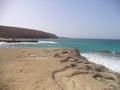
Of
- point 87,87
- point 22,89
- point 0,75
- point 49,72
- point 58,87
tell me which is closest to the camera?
point 22,89

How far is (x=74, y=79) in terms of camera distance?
158 inches

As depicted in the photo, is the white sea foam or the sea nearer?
the white sea foam

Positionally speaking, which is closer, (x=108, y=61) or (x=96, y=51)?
(x=108, y=61)

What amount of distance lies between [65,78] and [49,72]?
0.58 meters

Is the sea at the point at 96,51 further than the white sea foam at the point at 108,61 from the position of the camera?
Yes

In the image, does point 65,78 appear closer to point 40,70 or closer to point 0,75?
point 40,70

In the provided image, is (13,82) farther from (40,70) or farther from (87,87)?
(87,87)

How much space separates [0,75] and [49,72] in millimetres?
1258

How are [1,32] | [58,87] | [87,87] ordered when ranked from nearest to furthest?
[58,87]
[87,87]
[1,32]

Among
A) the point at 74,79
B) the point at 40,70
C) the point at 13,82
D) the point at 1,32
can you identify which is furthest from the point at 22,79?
the point at 1,32

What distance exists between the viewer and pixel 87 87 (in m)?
3.60

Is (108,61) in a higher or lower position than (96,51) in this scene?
higher

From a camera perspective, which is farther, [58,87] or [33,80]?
[33,80]

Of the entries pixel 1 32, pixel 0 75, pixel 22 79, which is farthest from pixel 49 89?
pixel 1 32
